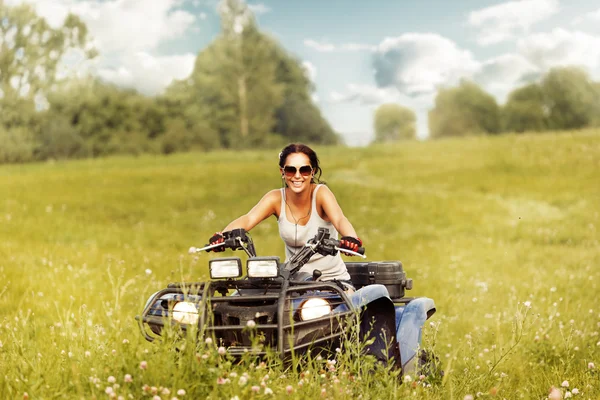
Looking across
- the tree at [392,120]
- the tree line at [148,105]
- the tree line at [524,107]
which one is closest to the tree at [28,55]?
the tree line at [148,105]

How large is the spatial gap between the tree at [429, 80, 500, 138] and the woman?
8006cm

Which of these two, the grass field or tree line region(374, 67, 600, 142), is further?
tree line region(374, 67, 600, 142)

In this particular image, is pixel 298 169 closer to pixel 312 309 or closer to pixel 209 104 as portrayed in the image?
pixel 312 309

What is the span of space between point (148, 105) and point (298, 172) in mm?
60749

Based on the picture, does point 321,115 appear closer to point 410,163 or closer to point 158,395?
point 410,163

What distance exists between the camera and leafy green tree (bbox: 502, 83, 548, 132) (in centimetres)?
8281

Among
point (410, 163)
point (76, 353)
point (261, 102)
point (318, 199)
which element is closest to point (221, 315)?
point (76, 353)

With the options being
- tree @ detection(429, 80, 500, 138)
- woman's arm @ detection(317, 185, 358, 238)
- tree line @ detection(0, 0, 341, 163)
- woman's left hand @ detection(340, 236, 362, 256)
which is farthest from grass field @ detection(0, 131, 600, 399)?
tree @ detection(429, 80, 500, 138)

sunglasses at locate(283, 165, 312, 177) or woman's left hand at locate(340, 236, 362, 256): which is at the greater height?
sunglasses at locate(283, 165, 312, 177)

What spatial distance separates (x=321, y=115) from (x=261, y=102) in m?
11.0

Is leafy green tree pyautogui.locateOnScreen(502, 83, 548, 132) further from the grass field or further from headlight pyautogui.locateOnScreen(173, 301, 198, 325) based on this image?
headlight pyautogui.locateOnScreen(173, 301, 198, 325)

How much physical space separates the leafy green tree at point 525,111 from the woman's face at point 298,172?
79.3 meters

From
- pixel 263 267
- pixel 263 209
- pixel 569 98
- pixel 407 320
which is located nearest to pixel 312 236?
pixel 263 209

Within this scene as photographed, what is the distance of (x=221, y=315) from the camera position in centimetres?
511
